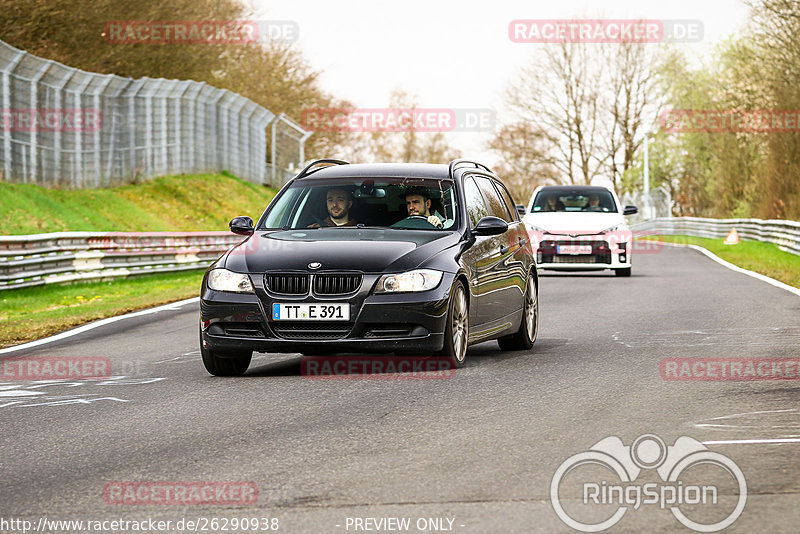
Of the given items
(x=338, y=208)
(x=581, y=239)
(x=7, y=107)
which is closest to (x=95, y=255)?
(x=7, y=107)

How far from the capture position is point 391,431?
766cm

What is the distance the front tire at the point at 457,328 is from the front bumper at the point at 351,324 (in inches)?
4.3

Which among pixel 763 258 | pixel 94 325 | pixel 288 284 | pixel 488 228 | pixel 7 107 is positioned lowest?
pixel 763 258

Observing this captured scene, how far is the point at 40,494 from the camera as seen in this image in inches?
241

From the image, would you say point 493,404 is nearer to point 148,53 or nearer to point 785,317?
point 785,317

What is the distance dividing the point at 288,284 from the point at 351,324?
0.56 metres

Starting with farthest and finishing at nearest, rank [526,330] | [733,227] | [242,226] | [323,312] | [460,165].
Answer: [733,227] → [526,330] → [460,165] → [242,226] → [323,312]

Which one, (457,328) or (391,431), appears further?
(457,328)

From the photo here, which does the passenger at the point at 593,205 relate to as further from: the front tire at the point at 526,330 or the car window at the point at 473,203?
the car window at the point at 473,203

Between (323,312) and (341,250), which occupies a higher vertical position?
(341,250)

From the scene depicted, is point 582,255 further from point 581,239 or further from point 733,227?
point 733,227

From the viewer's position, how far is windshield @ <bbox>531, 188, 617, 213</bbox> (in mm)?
25500

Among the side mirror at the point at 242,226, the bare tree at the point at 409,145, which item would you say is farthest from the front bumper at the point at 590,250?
the bare tree at the point at 409,145

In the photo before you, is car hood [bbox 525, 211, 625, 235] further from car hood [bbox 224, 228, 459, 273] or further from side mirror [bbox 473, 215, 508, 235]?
car hood [bbox 224, 228, 459, 273]
